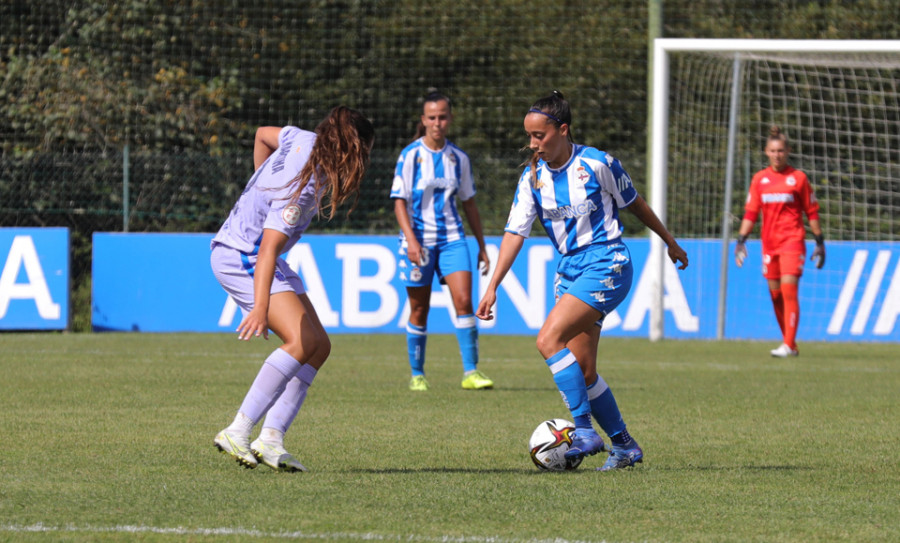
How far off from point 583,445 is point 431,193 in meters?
4.41

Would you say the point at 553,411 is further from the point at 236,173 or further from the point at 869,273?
the point at 236,173

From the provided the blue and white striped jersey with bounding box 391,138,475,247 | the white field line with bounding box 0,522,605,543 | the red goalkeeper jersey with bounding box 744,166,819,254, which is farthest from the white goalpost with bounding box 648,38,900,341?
the white field line with bounding box 0,522,605,543

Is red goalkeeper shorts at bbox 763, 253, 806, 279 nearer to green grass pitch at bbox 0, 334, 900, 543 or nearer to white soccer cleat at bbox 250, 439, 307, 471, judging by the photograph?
green grass pitch at bbox 0, 334, 900, 543

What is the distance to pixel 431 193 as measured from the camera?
10.3m

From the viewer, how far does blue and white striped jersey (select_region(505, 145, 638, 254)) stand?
6.23 metres

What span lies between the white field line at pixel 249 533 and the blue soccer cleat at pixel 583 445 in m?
1.64

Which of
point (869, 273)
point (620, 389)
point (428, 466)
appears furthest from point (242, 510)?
point (869, 273)

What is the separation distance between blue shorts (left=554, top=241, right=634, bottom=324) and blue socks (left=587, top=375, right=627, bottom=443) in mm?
338

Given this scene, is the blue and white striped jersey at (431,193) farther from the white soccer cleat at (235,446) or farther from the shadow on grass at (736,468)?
the white soccer cleat at (235,446)

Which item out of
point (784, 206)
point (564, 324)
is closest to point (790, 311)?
point (784, 206)

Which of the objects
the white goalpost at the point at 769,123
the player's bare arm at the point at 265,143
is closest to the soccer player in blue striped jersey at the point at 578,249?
the player's bare arm at the point at 265,143

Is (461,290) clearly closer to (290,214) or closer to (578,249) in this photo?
(578,249)

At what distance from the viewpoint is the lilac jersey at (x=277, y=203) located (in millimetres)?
5734

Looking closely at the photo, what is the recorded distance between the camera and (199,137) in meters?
21.7
